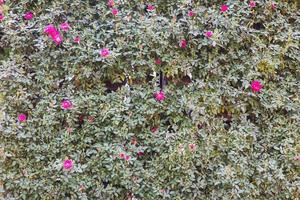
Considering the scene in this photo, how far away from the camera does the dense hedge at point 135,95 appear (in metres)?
2.38

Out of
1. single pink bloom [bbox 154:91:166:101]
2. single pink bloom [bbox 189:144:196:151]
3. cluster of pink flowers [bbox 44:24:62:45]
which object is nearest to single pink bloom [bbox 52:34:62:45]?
cluster of pink flowers [bbox 44:24:62:45]

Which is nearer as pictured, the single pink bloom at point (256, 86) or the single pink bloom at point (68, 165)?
the single pink bloom at point (68, 165)

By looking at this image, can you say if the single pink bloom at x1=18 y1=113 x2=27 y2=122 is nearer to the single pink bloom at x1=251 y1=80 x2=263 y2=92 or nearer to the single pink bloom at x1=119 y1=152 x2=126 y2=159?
Result: the single pink bloom at x1=119 y1=152 x2=126 y2=159

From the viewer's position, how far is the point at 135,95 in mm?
2436

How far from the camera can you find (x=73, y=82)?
95.7 inches

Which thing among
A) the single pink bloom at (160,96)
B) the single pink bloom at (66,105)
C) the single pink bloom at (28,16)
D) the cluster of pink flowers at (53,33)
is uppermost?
the single pink bloom at (28,16)

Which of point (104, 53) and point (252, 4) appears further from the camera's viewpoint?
point (252, 4)

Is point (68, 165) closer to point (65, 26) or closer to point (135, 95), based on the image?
point (135, 95)

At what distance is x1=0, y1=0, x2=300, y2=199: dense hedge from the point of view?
2.38 m

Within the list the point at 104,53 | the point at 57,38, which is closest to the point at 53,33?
the point at 57,38

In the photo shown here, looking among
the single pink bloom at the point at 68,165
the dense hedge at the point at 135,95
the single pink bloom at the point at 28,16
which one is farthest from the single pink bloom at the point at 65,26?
the single pink bloom at the point at 68,165

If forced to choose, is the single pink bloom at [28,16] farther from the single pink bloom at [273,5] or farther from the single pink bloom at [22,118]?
the single pink bloom at [273,5]

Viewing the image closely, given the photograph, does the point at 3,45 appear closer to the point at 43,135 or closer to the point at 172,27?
the point at 43,135

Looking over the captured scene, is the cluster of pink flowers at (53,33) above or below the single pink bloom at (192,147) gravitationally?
above
